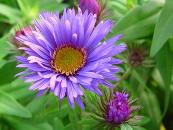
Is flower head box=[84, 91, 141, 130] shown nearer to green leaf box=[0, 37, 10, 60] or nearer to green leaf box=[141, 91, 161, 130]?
green leaf box=[0, 37, 10, 60]


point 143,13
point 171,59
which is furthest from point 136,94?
point 143,13

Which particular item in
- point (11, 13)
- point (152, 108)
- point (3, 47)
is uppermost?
point (11, 13)

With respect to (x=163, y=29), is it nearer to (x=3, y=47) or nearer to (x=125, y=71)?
(x=125, y=71)

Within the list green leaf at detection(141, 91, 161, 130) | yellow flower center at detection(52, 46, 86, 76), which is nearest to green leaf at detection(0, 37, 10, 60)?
yellow flower center at detection(52, 46, 86, 76)


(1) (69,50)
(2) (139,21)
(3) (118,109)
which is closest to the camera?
(3) (118,109)

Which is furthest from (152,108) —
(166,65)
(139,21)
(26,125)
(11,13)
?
(11,13)

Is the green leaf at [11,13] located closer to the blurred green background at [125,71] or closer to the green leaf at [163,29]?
the blurred green background at [125,71]

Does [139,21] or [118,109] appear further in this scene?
[139,21]

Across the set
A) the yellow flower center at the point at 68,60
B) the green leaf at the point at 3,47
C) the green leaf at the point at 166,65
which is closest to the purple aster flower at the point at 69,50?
the yellow flower center at the point at 68,60
